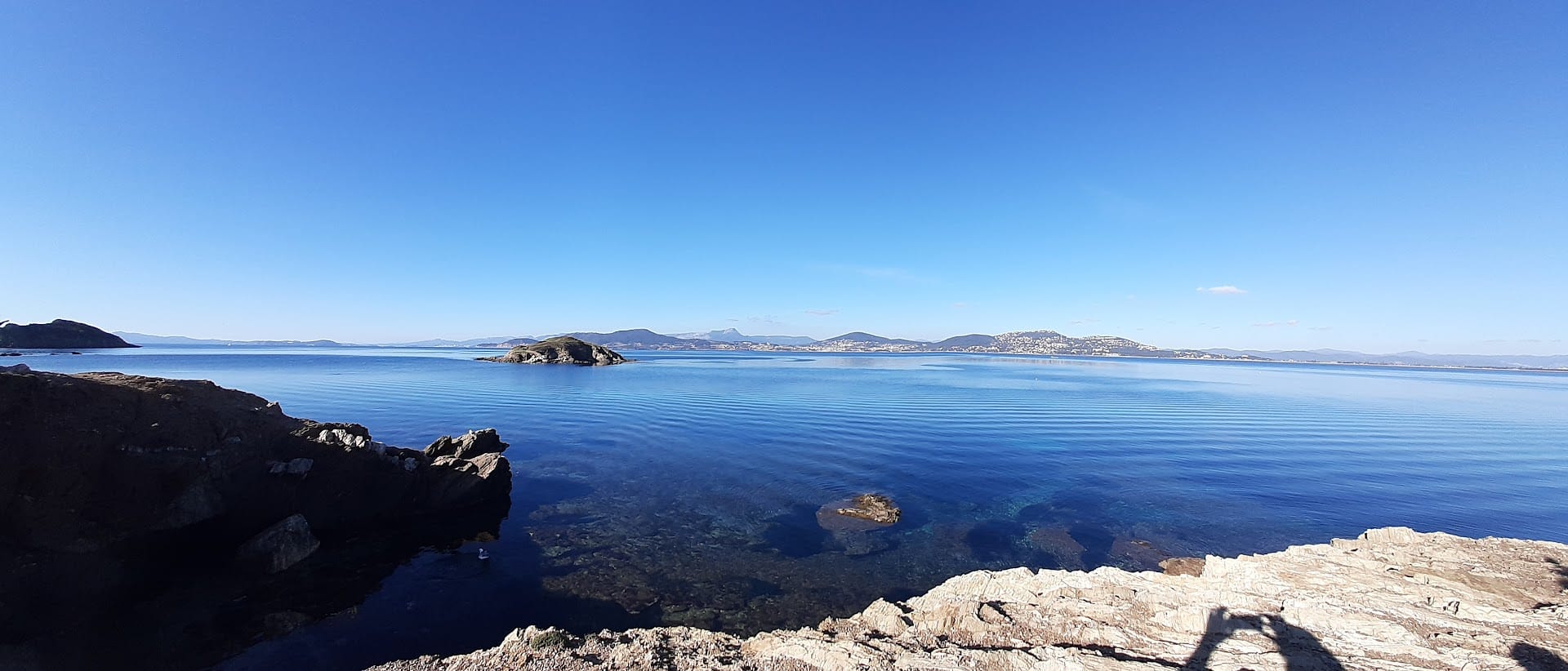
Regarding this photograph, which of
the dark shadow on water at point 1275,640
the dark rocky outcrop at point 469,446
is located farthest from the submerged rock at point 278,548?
the dark shadow on water at point 1275,640

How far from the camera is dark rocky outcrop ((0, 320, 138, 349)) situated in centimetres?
10706

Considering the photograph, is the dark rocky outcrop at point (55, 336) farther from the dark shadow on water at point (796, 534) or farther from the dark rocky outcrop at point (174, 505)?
the dark shadow on water at point (796, 534)

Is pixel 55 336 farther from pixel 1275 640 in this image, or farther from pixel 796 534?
pixel 1275 640

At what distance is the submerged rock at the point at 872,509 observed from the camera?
16.6 metres

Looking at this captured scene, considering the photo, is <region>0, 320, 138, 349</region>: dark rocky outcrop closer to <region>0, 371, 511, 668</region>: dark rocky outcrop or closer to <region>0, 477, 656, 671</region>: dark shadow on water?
<region>0, 371, 511, 668</region>: dark rocky outcrop

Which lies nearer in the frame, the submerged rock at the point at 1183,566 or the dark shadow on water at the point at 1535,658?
the dark shadow on water at the point at 1535,658

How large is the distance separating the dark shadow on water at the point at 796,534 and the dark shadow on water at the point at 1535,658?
11541mm

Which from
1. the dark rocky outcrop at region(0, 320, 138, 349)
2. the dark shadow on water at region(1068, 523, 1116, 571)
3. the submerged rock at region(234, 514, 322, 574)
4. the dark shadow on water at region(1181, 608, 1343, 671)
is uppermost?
the dark rocky outcrop at region(0, 320, 138, 349)

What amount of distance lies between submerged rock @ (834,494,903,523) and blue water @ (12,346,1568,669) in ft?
1.81

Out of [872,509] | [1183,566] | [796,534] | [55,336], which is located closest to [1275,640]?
[1183,566]

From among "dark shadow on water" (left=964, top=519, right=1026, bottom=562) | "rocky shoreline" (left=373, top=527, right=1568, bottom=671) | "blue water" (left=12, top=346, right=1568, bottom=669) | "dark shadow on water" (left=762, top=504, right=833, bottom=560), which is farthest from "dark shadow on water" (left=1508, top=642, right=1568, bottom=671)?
"dark shadow on water" (left=762, top=504, right=833, bottom=560)

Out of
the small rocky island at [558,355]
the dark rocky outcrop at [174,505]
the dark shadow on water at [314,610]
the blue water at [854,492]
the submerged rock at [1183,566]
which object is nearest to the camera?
the dark shadow on water at [314,610]

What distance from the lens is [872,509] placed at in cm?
1719

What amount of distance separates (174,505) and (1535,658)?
80.8 ft
